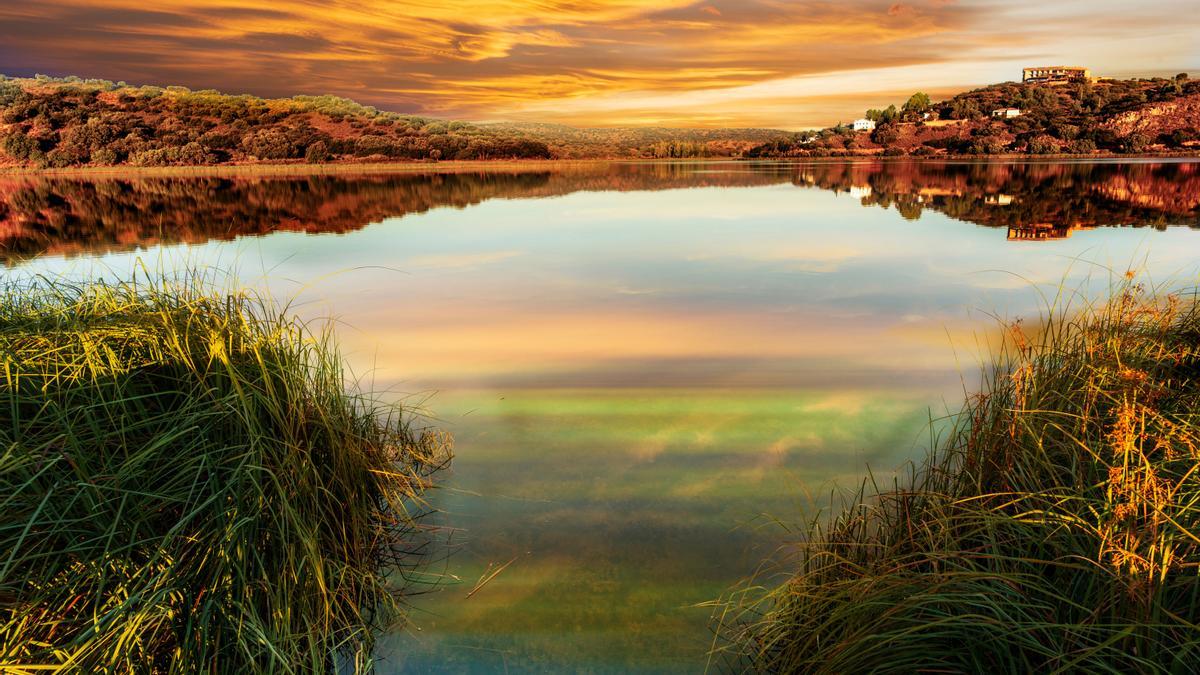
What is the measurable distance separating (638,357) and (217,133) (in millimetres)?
80059

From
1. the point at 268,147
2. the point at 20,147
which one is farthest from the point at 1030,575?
the point at 20,147

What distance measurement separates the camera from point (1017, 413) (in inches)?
134

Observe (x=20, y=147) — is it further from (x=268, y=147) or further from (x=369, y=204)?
(x=369, y=204)

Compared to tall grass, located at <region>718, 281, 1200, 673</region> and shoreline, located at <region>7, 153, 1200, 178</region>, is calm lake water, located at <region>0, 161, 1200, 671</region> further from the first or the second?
shoreline, located at <region>7, 153, 1200, 178</region>

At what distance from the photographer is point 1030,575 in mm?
2295

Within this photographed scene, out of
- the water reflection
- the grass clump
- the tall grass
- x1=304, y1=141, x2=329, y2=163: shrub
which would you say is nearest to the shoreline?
x1=304, y1=141, x2=329, y2=163: shrub

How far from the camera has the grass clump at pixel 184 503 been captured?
8.07ft

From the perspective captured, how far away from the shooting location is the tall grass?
2162 mm

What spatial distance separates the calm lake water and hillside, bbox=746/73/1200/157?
68.4 meters

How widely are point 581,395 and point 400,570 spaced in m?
3.20

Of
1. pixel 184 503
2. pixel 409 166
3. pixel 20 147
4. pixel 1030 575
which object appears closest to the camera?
pixel 1030 575

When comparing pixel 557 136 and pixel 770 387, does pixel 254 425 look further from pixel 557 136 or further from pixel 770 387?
pixel 557 136

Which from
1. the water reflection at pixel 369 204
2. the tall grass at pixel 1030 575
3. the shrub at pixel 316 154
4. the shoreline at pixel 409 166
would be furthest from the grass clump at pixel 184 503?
the shrub at pixel 316 154

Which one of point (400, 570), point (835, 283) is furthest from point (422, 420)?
point (835, 283)
